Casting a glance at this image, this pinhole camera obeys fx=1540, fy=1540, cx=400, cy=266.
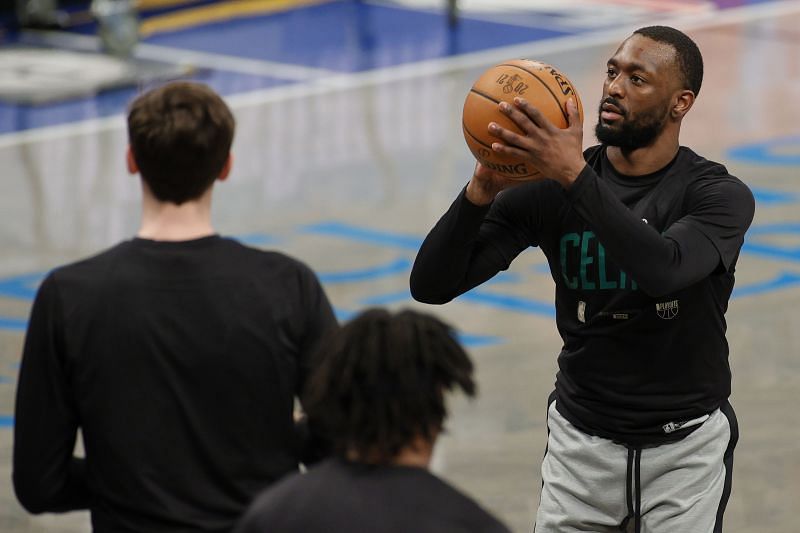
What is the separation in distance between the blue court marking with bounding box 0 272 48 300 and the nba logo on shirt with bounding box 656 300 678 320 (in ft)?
21.8

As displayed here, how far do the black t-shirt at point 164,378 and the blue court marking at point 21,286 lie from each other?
691 cm

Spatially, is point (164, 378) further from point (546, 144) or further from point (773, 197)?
point (773, 197)

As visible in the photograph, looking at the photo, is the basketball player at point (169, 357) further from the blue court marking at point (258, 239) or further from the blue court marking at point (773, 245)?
the blue court marking at point (773, 245)

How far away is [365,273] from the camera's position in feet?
35.8

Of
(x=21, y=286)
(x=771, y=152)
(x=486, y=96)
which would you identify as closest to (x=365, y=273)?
(x=21, y=286)

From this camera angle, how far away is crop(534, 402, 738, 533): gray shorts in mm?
4703

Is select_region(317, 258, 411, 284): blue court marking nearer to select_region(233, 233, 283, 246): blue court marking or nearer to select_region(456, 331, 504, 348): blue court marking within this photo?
select_region(233, 233, 283, 246): blue court marking

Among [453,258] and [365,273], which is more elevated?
[453,258]

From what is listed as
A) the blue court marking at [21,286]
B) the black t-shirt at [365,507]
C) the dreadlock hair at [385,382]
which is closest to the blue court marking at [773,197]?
the blue court marking at [21,286]

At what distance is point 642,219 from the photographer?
4.56 meters

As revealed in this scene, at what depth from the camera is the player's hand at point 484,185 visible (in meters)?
4.56

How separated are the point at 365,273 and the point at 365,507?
794 centimetres

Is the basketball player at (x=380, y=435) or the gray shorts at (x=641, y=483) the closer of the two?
the basketball player at (x=380, y=435)

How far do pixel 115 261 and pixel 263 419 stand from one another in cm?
52
